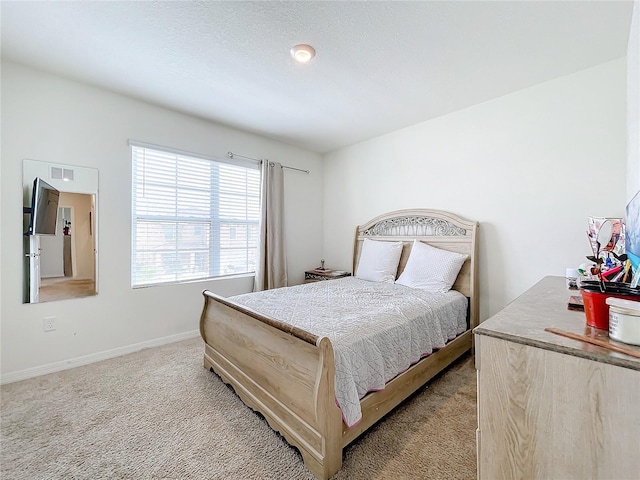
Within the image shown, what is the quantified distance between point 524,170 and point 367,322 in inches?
85.7

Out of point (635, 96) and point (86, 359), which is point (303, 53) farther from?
point (86, 359)

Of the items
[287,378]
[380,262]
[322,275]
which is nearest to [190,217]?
[322,275]

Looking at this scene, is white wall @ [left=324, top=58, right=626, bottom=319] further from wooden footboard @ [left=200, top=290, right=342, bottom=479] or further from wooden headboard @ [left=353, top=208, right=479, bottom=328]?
wooden footboard @ [left=200, top=290, right=342, bottom=479]

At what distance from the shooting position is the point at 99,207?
8.82ft

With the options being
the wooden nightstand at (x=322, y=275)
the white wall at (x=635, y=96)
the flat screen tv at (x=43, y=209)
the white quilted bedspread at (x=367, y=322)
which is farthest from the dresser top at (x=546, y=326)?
the flat screen tv at (x=43, y=209)

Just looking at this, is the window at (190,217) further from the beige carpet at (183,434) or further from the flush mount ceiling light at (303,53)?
the flush mount ceiling light at (303,53)

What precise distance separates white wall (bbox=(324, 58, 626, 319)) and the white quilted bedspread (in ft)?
2.42

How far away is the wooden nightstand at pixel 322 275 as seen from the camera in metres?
3.92

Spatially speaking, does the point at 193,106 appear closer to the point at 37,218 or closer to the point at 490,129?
the point at 37,218

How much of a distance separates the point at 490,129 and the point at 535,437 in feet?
9.31

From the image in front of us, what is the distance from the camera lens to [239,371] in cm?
200

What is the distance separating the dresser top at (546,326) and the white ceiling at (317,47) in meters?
1.72

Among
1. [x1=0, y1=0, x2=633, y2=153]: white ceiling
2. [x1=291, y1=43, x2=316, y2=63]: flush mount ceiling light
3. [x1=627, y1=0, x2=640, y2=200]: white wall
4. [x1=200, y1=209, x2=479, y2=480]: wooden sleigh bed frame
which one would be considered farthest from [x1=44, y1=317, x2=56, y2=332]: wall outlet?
[x1=627, y1=0, x2=640, y2=200]: white wall

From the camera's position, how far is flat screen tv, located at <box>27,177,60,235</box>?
2.30 m
